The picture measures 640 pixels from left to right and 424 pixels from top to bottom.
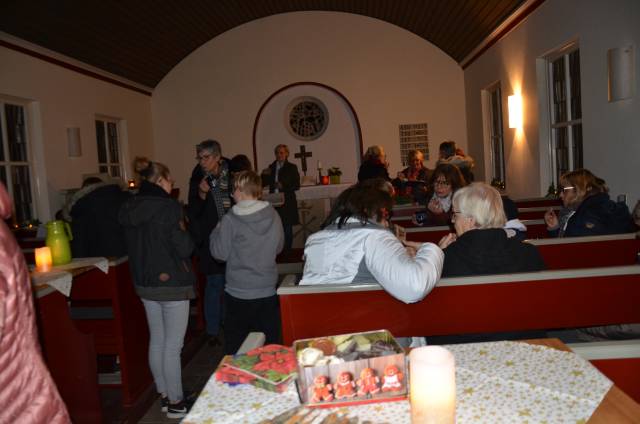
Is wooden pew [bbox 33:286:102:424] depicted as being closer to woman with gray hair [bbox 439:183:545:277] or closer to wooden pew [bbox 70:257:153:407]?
wooden pew [bbox 70:257:153:407]

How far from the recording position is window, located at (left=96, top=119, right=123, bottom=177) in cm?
909

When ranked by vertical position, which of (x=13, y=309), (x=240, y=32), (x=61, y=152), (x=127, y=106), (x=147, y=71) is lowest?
(x=13, y=309)

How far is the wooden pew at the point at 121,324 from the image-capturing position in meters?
3.52

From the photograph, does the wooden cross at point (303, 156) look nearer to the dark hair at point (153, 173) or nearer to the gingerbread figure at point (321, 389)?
the dark hair at point (153, 173)

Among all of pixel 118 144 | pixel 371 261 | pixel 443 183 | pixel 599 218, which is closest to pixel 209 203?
pixel 443 183

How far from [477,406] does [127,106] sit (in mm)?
9812

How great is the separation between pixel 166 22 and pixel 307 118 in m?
3.37

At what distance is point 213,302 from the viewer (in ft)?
14.9

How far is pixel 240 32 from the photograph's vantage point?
11133 mm

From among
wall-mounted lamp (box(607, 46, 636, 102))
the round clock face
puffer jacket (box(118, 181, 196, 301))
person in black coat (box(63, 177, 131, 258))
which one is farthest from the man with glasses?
the round clock face

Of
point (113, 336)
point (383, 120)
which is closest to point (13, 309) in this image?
point (113, 336)

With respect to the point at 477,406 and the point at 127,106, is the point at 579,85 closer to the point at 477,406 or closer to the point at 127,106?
the point at 477,406

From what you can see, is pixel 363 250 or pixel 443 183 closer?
pixel 363 250

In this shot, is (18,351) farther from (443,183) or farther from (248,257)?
(443,183)
